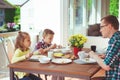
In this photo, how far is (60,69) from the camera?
2117mm

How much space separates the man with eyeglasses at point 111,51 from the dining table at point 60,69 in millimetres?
118

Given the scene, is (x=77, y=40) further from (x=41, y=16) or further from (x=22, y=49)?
(x=41, y=16)

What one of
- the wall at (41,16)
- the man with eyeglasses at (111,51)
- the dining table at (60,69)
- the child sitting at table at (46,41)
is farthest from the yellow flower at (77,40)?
the wall at (41,16)

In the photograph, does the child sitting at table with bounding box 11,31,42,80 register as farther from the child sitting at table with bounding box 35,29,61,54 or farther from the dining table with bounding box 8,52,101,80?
the child sitting at table with bounding box 35,29,61,54

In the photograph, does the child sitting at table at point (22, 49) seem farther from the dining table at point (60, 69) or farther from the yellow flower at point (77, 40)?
the yellow flower at point (77, 40)

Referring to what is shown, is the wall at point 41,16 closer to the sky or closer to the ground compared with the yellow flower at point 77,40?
closer to the sky

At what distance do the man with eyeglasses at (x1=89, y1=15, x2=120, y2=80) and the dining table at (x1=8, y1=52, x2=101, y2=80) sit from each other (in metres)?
0.12

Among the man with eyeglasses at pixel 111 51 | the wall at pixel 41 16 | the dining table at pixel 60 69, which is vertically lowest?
the dining table at pixel 60 69

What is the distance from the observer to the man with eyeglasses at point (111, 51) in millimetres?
2061

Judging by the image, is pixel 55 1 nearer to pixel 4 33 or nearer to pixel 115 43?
pixel 4 33

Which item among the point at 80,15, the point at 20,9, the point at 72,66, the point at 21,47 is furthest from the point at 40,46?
the point at 80,15

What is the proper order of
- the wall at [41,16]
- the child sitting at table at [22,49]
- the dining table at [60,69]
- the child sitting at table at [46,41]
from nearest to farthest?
the dining table at [60,69] < the child sitting at table at [22,49] < the child sitting at table at [46,41] < the wall at [41,16]

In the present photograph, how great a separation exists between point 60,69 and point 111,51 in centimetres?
48

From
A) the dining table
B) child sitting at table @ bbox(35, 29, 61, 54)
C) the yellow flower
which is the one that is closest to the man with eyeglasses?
the dining table
